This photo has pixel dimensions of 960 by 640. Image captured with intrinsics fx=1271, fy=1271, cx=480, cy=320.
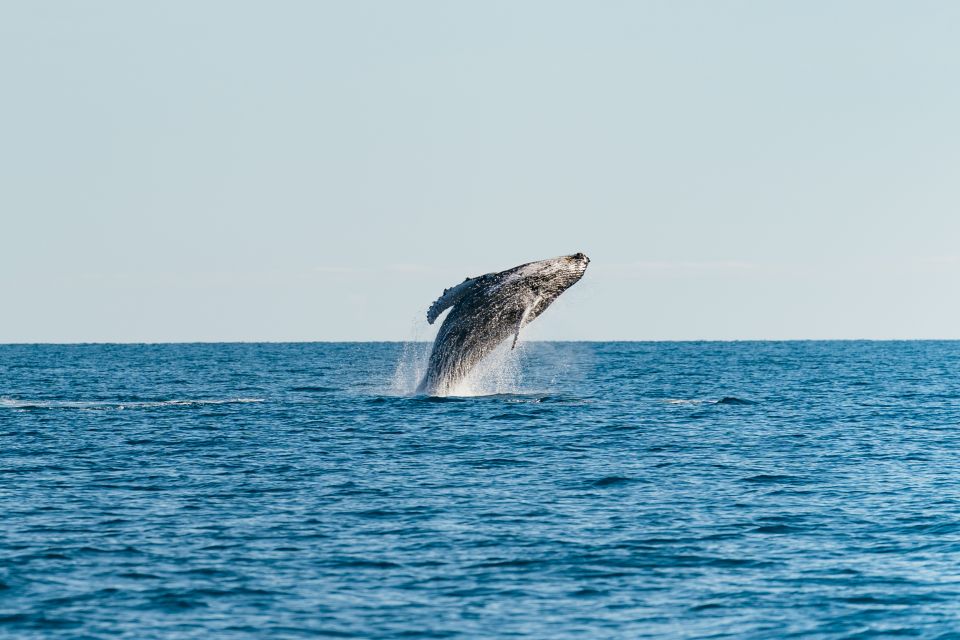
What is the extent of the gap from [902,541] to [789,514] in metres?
2.44

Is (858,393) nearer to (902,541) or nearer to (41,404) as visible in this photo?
(41,404)

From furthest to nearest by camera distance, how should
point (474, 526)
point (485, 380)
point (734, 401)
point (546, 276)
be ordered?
point (485, 380) < point (734, 401) < point (546, 276) < point (474, 526)

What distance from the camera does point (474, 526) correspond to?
18.8m

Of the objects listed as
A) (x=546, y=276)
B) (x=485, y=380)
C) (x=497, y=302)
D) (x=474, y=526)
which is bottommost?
(x=474, y=526)

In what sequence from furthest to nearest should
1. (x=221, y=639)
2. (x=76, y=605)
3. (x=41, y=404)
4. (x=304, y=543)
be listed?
1. (x=41, y=404)
2. (x=304, y=543)
3. (x=76, y=605)
4. (x=221, y=639)

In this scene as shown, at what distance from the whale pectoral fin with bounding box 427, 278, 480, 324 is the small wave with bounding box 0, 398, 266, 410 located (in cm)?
1433

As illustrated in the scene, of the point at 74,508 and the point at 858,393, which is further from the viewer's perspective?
the point at 858,393

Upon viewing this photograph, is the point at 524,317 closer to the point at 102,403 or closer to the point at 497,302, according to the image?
the point at 497,302

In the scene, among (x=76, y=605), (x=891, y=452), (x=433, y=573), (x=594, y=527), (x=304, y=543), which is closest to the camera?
(x=76, y=605)

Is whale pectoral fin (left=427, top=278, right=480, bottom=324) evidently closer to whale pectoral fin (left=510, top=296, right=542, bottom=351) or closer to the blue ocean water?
whale pectoral fin (left=510, top=296, right=542, bottom=351)

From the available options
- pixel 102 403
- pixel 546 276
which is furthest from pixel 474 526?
pixel 102 403

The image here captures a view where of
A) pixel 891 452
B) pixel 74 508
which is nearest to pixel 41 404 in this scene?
pixel 74 508

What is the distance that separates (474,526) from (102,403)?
95.2ft

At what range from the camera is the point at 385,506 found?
20578 mm
